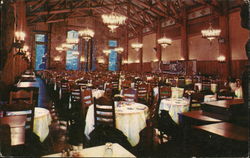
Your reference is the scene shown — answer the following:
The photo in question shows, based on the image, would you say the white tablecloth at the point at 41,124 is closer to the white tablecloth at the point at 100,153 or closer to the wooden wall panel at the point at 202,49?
the white tablecloth at the point at 100,153

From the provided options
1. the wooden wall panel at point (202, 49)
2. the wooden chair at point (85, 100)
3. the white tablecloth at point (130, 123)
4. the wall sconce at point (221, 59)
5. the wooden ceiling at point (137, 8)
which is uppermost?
the wooden ceiling at point (137, 8)

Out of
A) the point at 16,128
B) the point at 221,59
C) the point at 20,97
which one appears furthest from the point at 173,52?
the point at 16,128

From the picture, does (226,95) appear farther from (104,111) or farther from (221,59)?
(221,59)

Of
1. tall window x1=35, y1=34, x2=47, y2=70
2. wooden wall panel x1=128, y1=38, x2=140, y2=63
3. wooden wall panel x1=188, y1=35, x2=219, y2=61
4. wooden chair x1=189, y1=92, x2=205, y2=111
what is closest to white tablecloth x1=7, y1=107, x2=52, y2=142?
wooden chair x1=189, y1=92, x2=205, y2=111

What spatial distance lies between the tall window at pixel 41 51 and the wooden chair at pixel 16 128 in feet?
55.5

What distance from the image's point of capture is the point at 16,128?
7.18 ft

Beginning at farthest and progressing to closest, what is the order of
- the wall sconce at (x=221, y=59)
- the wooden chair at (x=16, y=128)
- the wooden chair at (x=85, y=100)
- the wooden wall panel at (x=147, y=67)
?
the wooden wall panel at (x=147, y=67) → the wall sconce at (x=221, y=59) → the wooden chair at (x=85, y=100) → the wooden chair at (x=16, y=128)

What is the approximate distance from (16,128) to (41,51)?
17491mm

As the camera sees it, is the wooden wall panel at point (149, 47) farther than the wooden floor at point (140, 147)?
Yes

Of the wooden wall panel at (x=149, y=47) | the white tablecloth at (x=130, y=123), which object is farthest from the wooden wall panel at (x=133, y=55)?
the white tablecloth at (x=130, y=123)

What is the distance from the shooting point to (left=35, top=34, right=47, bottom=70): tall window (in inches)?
690

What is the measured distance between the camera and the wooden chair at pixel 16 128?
2073 millimetres

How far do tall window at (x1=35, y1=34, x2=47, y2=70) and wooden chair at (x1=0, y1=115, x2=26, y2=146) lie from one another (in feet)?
55.5

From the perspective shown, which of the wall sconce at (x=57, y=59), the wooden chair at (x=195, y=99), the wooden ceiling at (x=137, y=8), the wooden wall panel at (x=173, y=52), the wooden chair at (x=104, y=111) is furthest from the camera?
the wall sconce at (x=57, y=59)
